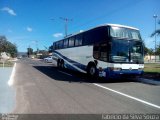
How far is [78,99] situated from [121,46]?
6.25m

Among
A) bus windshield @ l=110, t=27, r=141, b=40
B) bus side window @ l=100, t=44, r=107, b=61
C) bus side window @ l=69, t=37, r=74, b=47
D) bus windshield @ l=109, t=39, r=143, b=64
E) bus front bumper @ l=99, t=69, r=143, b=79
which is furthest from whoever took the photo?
bus side window @ l=69, t=37, r=74, b=47

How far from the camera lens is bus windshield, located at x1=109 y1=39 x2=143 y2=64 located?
13438 mm

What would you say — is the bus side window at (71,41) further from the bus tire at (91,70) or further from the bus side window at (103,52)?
the bus side window at (103,52)

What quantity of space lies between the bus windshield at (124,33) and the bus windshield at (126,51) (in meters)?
0.36

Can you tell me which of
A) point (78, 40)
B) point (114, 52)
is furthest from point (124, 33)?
point (78, 40)

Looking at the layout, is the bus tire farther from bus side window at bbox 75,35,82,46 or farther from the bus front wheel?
bus side window at bbox 75,35,82,46

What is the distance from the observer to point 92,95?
9.55 m

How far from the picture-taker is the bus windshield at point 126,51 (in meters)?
13.4

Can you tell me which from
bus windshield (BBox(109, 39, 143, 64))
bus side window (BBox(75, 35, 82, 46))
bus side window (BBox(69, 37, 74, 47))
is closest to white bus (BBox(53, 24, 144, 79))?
bus windshield (BBox(109, 39, 143, 64))

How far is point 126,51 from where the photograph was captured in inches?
545

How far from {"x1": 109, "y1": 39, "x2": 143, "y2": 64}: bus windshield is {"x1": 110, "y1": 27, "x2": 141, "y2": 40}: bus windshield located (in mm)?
364

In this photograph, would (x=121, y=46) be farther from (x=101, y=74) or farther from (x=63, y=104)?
(x=63, y=104)

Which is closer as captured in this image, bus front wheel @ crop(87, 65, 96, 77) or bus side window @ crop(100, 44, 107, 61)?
bus side window @ crop(100, 44, 107, 61)

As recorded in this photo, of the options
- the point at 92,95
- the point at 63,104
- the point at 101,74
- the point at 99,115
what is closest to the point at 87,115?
the point at 99,115
